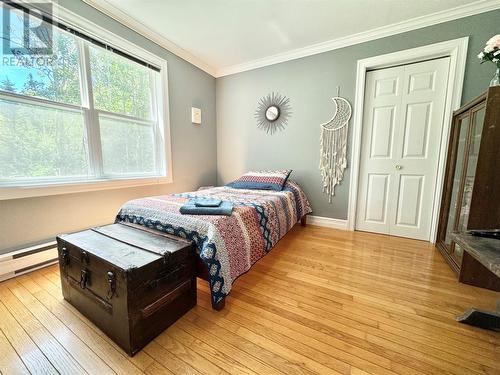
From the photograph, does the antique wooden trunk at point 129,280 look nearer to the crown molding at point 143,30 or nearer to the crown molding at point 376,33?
the crown molding at point 143,30

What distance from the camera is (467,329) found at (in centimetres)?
119

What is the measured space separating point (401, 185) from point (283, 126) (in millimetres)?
1752

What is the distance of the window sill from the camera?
1.62 meters

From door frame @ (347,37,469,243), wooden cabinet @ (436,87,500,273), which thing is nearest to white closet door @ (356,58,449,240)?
door frame @ (347,37,469,243)

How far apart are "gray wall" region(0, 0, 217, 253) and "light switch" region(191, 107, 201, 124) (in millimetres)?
65

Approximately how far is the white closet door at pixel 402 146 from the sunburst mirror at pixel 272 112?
1.07 m

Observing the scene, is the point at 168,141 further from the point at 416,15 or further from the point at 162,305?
the point at 416,15

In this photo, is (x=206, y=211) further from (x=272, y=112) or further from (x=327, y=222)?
(x=272, y=112)

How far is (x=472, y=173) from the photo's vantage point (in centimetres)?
173

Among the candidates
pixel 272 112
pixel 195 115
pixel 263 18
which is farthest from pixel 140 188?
pixel 263 18

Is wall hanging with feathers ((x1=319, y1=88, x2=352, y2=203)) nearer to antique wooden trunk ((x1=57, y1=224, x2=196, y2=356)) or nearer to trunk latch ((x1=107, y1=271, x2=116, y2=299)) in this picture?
antique wooden trunk ((x1=57, y1=224, x2=196, y2=356))

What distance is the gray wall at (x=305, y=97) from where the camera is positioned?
83.5 inches

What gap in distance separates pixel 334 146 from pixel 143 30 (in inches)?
108

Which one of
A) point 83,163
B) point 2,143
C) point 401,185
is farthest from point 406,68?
point 2,143
